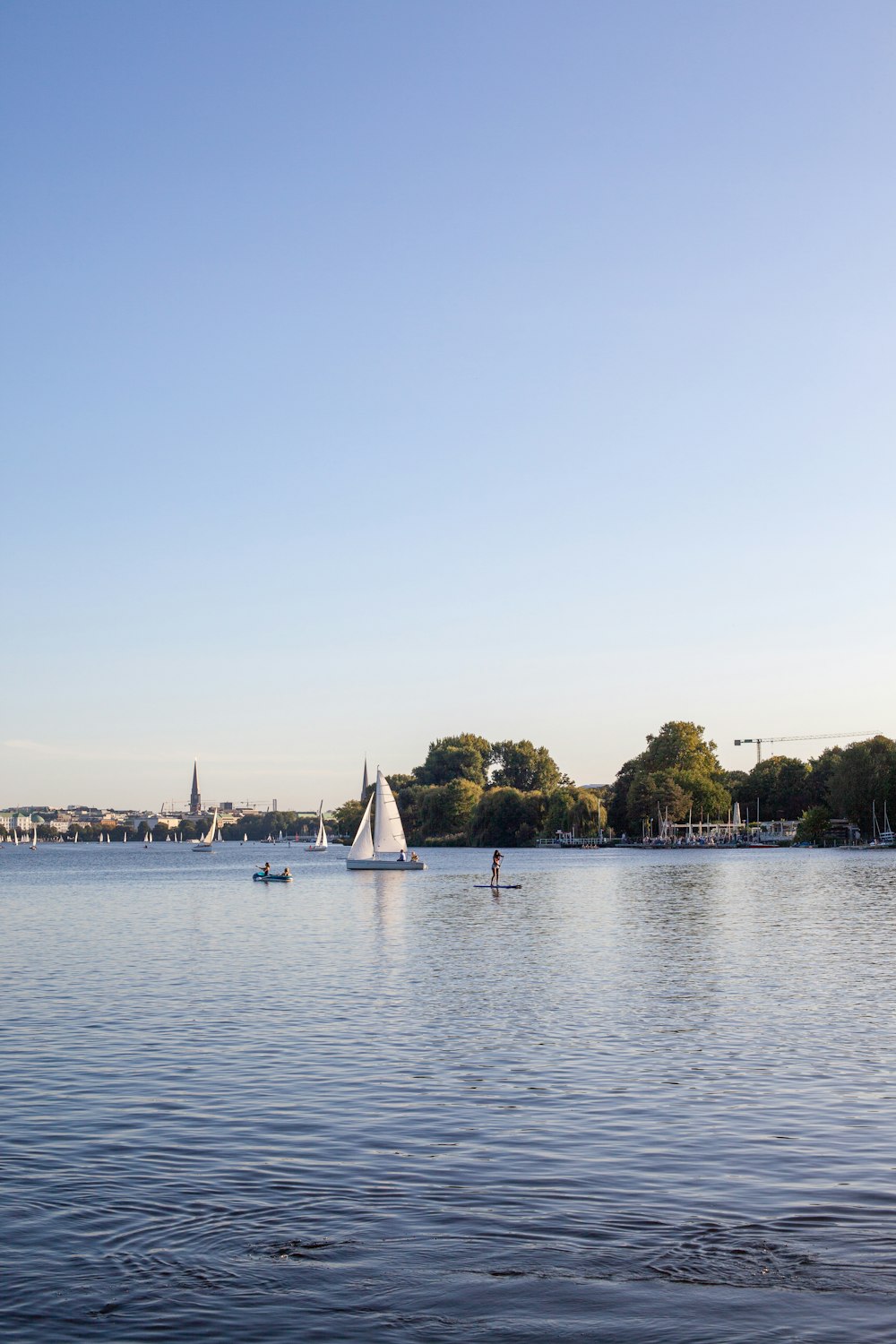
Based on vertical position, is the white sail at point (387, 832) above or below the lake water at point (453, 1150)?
above

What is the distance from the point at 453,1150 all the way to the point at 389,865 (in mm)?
111941

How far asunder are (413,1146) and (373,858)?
11373 cm

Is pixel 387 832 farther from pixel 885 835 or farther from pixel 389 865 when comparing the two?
pixel 885 835

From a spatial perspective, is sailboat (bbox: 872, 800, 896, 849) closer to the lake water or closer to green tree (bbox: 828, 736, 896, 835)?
green tree (bbox: 828, 736, 896, 835)

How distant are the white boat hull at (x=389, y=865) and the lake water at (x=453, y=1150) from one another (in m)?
84.4

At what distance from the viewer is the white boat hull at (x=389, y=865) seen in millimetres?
126812

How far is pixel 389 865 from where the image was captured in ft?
422

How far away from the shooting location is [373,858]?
428ft

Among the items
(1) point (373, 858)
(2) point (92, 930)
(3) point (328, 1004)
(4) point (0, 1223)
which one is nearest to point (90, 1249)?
(4) point (0, 1223)

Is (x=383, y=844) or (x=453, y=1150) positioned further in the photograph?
(x=383, y=844)

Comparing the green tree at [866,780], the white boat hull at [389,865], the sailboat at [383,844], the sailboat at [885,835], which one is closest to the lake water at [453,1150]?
the sailboat at [383,844]

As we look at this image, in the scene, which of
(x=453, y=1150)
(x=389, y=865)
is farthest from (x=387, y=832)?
(x=453, y=1150)

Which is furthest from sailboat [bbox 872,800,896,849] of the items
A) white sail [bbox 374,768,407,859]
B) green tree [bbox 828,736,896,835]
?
white sail [bbox 374,768,407,859]

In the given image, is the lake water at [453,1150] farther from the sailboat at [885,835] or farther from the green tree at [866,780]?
the sailboat at [885,835]
